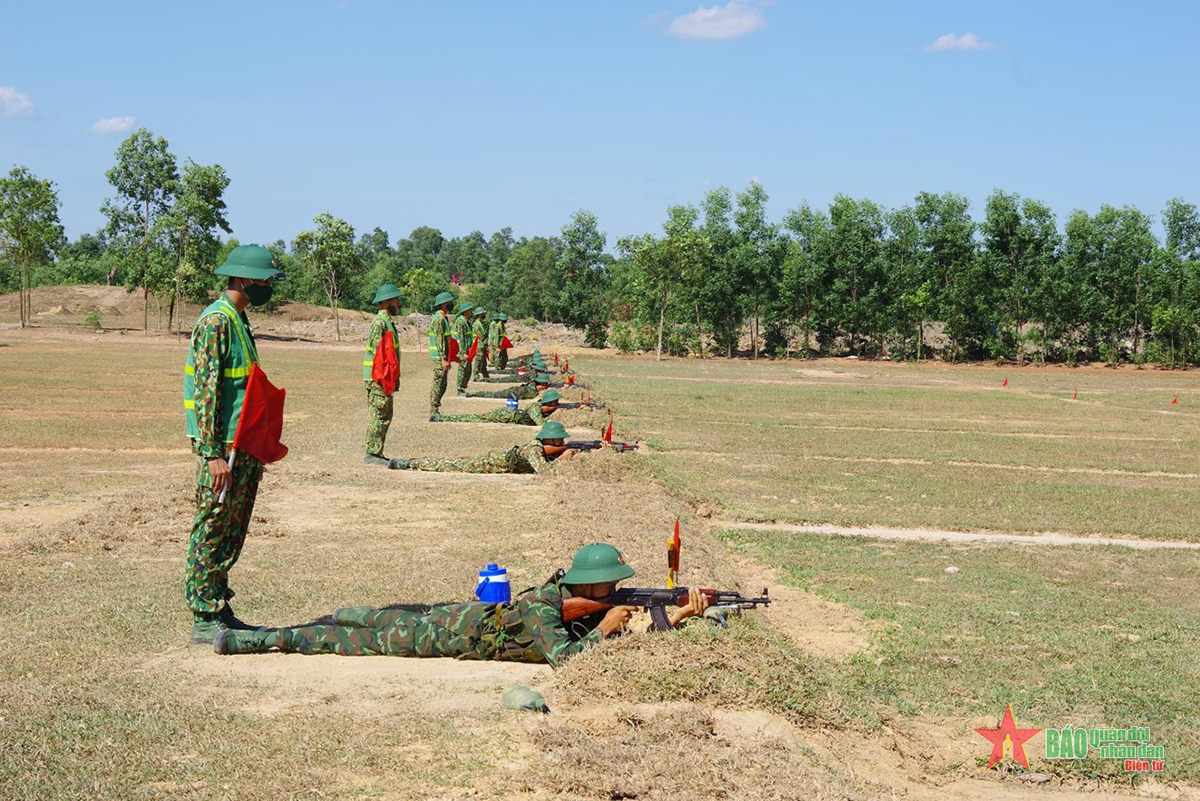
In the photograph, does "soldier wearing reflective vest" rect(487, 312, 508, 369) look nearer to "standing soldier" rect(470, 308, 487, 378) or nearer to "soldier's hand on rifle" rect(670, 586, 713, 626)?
"standing soldier" rect(470, 308, 487, 378)

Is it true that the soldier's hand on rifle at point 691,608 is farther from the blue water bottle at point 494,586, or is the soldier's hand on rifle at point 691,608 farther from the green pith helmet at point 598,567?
the blue water bottle at point 494,586

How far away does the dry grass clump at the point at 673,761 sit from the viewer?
552 cm

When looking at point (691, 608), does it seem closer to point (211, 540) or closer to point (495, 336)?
point (211, 540)

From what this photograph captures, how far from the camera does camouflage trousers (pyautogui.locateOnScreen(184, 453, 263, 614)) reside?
7711mm

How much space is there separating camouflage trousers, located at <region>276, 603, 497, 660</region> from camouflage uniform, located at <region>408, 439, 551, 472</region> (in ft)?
28.3

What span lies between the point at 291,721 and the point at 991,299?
205 ft

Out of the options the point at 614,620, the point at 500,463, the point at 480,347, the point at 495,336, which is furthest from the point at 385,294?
the point at 495,336

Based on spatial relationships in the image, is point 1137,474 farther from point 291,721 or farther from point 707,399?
point 291,721

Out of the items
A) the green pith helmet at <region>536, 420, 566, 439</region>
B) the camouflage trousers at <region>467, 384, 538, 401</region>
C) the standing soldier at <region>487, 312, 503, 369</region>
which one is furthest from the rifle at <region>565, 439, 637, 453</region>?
the standing soldier at <region>487, 312, 503, 369</region>

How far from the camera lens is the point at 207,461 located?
7680 millimetres

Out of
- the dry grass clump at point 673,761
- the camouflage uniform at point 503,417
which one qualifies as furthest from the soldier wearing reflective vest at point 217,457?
the camouflage uniform at point 503,417

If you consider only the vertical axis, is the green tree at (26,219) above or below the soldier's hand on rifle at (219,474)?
above

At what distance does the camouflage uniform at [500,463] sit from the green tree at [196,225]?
51744 millimetres

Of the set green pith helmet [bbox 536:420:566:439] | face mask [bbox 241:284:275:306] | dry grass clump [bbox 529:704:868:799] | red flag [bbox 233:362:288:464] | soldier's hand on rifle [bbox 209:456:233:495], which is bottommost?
dry grass clump [bbox 529:704:868:799]
